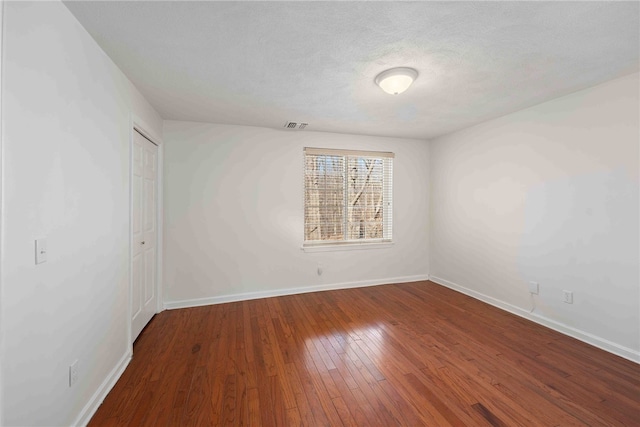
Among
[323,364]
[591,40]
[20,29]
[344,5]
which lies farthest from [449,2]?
[323,364]

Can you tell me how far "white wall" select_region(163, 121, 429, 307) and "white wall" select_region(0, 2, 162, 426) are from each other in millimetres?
1352

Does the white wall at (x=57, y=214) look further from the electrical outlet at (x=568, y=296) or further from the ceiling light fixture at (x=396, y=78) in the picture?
the electrical outlet at (x=568, y=296)

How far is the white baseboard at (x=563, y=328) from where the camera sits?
7.53ft

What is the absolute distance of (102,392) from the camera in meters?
1.79

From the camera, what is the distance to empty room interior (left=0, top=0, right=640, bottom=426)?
1.41 metres

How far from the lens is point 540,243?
2.93 metres

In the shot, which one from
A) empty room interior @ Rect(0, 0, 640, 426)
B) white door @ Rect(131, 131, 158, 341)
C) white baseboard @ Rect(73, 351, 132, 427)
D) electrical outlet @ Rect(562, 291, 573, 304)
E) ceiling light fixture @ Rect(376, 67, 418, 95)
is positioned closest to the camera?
empty room interior @ Rect(0, 0, 640, 426)

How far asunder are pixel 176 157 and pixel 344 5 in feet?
9.18

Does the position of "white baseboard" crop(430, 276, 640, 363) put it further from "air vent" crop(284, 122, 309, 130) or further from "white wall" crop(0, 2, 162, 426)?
"white wall" crop(0, 2, 162, 426)

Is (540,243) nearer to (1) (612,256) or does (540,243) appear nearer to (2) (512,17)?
(1) (612,256)

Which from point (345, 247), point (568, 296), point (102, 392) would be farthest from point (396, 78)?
point (102, 392)

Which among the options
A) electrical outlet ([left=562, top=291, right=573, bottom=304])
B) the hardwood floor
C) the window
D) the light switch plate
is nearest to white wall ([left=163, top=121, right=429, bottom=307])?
the window

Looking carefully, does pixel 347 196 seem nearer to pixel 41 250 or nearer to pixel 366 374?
pixel 366 374

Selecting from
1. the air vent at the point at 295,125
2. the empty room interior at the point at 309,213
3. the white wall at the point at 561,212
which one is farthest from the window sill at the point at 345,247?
the air vent at the point at 295,125
